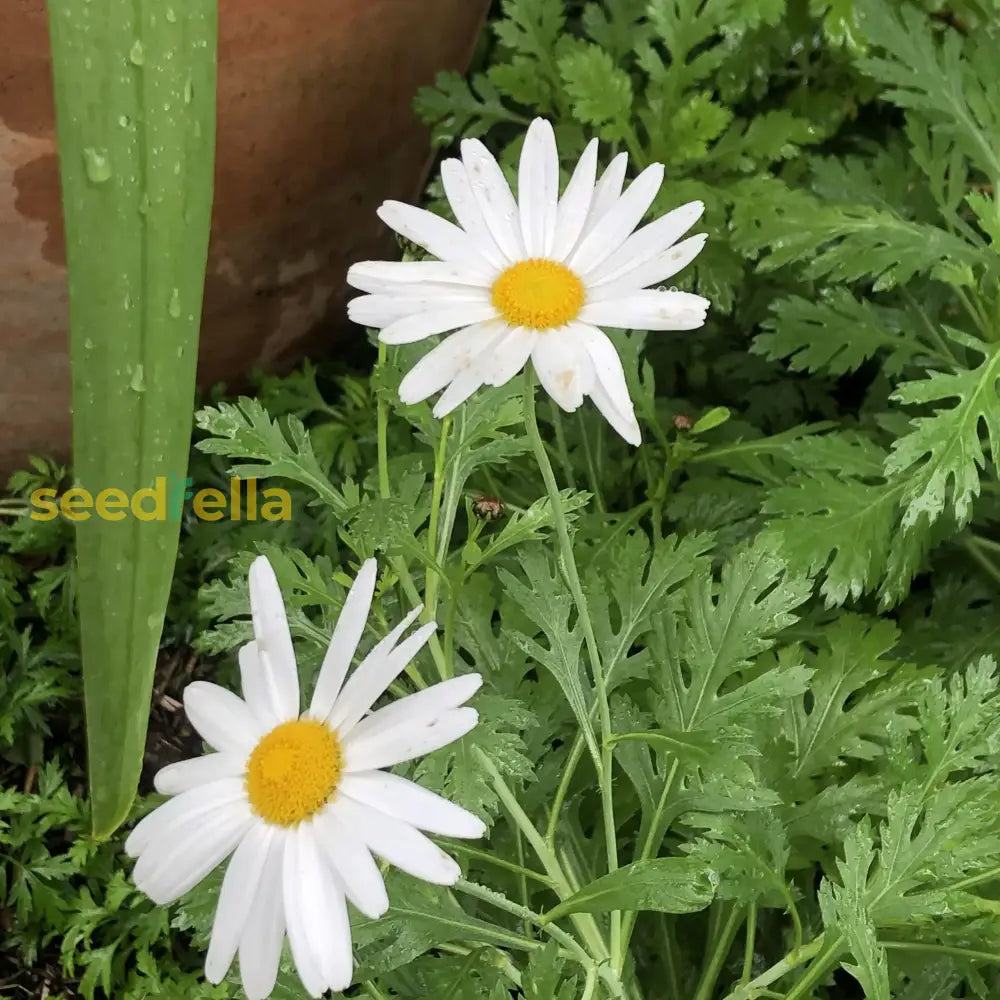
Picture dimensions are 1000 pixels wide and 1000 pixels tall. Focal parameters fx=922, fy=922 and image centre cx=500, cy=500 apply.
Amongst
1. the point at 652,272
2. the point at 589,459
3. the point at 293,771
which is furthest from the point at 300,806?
the point at 589,459

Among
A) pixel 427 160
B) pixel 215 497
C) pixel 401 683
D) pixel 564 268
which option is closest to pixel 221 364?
pixel 215 497

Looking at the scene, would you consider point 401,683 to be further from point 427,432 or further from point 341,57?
point 341,57

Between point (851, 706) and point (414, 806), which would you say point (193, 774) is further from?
point (851, 706)

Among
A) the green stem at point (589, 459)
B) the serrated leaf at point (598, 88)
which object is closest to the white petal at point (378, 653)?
the green stem at point (589, 459)

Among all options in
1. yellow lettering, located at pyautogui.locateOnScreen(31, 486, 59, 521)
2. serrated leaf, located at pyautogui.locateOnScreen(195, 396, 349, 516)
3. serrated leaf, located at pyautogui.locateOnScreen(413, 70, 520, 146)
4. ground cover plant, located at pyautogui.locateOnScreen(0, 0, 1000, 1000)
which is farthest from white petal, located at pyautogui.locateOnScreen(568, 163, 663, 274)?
yellow lettering, located at pyautogui.locateOnScreen(31, 486, 59, 521)

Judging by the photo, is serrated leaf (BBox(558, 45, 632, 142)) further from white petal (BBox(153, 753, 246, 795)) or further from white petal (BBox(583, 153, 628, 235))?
white petal (BBox(153, 753, 246, 795))
